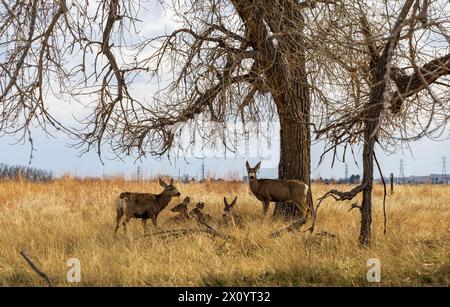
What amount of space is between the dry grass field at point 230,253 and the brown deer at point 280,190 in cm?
56

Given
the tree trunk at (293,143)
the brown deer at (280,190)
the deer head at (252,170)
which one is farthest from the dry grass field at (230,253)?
the deer head at (252,170)

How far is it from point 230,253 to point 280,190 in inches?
152

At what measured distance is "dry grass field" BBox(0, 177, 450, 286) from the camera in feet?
24.5

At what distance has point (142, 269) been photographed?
7.78 metres

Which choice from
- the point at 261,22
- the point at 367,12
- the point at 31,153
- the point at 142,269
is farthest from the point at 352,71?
the point at 31,153

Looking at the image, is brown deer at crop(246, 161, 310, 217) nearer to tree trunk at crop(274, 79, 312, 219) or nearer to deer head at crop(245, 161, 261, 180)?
deer head at crop(245, 161, 261, 180)

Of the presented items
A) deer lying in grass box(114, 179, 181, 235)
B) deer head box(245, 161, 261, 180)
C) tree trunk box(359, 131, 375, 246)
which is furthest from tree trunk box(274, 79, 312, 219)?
tree trunk box(359, 131, 375, 246)

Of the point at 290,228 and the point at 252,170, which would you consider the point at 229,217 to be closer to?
the point at 252,170

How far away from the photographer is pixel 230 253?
8.86m

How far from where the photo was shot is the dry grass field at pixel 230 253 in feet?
24.5

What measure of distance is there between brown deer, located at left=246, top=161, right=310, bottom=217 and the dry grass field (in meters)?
0.56

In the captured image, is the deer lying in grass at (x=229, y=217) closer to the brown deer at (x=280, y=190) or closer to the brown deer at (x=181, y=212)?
the brown deer at (x=181, y=212)

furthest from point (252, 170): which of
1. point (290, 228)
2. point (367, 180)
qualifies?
point (367, 180)
